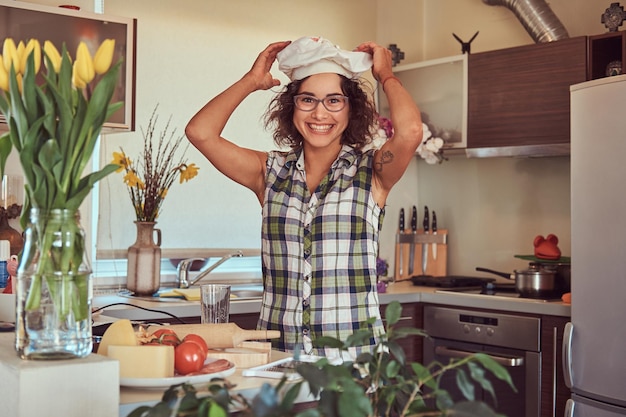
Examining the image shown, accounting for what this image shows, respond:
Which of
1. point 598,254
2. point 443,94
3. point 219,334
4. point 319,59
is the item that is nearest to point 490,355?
point 598,254

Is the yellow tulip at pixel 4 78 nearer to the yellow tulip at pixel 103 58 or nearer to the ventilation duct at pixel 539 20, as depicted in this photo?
the yellow tulip at pixel 103 58

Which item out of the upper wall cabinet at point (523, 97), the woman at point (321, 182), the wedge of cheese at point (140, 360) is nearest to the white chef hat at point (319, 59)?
the woman at point (321, 182)

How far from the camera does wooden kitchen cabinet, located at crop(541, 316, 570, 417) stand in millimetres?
3557

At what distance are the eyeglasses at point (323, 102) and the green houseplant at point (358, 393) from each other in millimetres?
1292

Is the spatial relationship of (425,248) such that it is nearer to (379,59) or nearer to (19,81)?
(379,59)

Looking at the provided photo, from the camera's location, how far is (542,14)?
4.16 m

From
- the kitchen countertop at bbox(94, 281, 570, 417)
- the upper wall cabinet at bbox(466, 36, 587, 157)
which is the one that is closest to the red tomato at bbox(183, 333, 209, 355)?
the kitchen countertop at bbox(94, 281, 570, 417)

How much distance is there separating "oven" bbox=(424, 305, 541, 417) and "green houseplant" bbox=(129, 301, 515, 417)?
2.63 m

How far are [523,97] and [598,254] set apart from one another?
38.5 inches

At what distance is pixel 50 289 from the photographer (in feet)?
4.25

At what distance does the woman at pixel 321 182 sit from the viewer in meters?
2.29

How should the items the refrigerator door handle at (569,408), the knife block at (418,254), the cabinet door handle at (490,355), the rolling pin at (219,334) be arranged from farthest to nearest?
the knife block at (418,254), the cabinet door handle at (490,355), the refrigerator door handle at (569,408), the rolling pin at (219,334)

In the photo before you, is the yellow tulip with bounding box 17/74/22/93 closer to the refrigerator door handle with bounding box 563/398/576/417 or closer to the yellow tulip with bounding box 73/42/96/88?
the yellow tulip with bounding box 73/42/96/88

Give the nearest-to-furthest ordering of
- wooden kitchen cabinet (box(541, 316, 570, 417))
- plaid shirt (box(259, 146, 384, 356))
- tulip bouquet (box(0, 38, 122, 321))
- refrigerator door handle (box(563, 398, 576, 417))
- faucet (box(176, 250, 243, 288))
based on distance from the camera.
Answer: tulip bouquet (box(0, 38, 122, 321)) < plaid shirt (box(259, 146, 384, 356)) < refrigerator door handle (box(563, 398, 576, 417)) < wooden kitchen cabinet (box(541, 316, 570, 417)) < faucet (box(176, 250, 243, 288))
